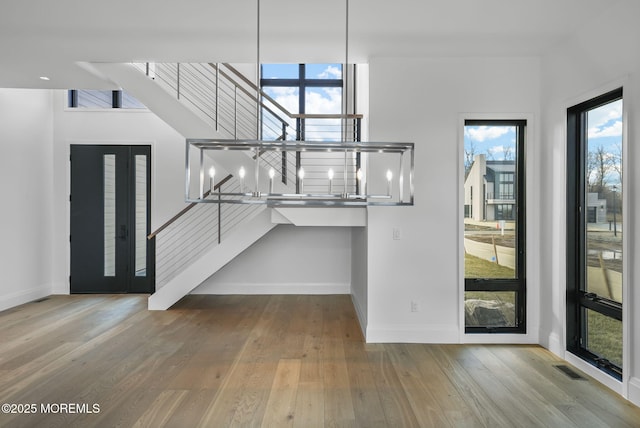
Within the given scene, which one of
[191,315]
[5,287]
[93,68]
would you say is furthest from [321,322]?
[5,287]

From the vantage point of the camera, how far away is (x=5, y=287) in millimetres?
5352

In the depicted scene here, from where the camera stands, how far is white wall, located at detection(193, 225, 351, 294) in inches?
251

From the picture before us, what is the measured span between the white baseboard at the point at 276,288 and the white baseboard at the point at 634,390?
403 centimetres

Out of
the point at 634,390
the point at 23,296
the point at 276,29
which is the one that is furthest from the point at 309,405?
the point at 23,296

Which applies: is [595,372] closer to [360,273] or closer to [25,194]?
[360,273]

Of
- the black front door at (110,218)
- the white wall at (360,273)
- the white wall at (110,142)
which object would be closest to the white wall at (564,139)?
the white wall at (360,273)

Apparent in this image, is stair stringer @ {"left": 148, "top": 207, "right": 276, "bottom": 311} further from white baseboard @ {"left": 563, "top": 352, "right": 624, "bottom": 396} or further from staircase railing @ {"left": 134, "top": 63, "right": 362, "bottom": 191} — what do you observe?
white baseboard @ {"left": 563, "top": 352, "right": 624, "bottom": 396}

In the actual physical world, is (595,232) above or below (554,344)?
above

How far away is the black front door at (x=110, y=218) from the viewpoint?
6266 mm

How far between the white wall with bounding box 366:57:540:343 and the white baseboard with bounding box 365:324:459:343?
0.03ft

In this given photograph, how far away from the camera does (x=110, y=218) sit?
247 inches

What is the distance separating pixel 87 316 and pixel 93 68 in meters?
3.14

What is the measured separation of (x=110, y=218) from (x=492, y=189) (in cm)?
581

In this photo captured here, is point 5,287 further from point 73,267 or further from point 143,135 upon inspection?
point 143,135
